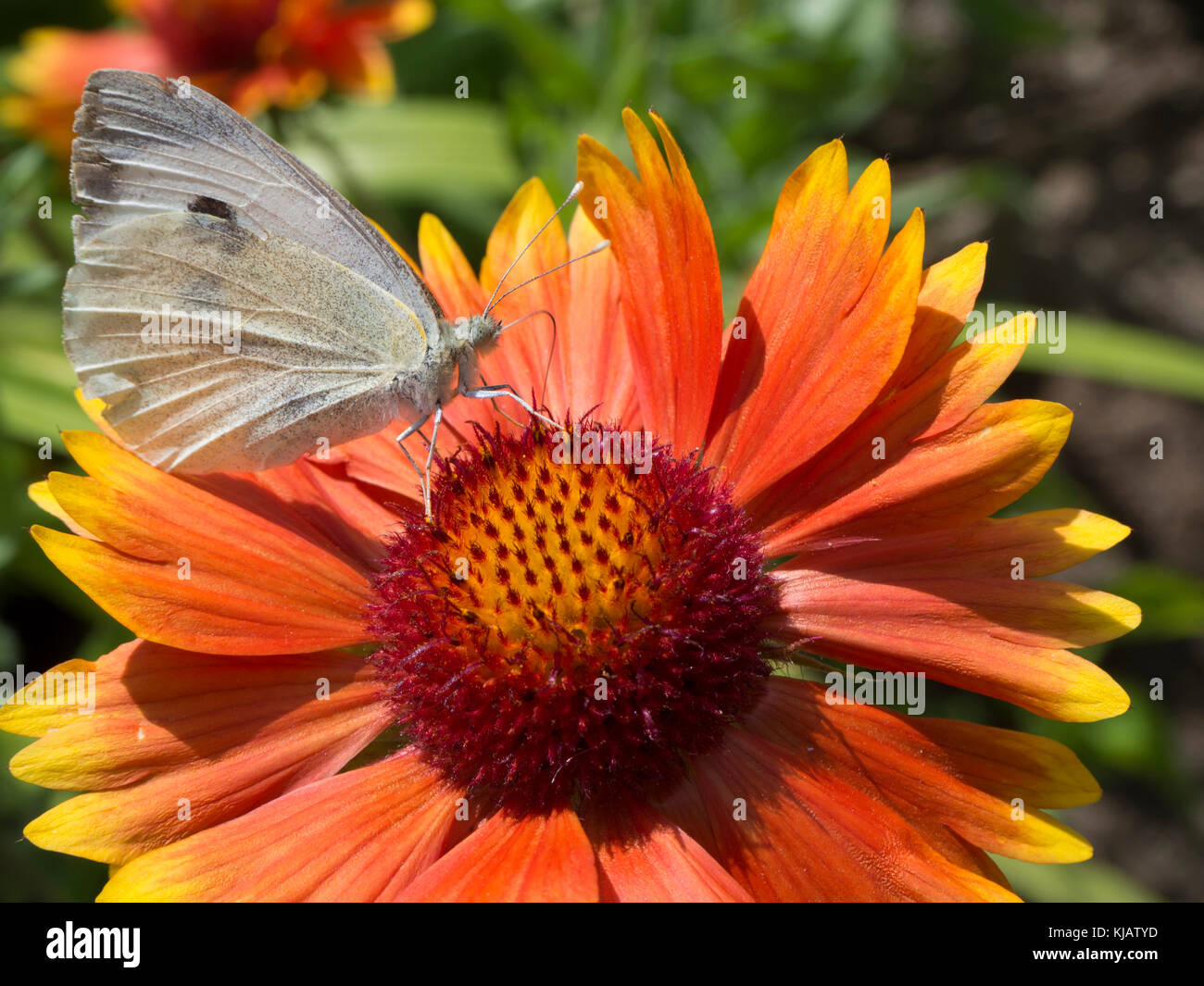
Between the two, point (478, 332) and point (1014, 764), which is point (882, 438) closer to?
point (1014, 764)

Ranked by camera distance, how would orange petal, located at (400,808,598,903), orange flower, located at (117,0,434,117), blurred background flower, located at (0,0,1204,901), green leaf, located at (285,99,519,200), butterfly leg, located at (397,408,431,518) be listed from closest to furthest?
orange petal, located at (400,808,598,903) < butterfly leg, located at (397,408,431,518) < blurred background flower, located at (0,0,1204,901) < orange flower, located at (117,0,434,117) < green leaf, located at (285,99,519,200)

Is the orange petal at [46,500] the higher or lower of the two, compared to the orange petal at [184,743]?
higher

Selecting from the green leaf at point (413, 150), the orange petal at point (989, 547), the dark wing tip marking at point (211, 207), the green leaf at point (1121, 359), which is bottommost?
the orange petal at point (989, 547)

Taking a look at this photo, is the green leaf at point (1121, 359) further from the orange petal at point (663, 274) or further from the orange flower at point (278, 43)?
the orange flower at point (278, 43)

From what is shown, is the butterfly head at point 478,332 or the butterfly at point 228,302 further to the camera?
the butterfly head at point 478,332

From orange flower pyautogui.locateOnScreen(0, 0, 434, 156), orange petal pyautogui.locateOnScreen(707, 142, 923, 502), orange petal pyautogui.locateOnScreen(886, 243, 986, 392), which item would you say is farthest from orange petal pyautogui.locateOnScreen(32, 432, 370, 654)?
orange flower pyautogui.locateOnScreen(0, 0, 434, 156)

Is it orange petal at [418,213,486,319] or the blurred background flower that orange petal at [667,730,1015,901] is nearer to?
orange petal at [418,213,486,319]

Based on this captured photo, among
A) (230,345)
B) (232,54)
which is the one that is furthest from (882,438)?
(232,54)

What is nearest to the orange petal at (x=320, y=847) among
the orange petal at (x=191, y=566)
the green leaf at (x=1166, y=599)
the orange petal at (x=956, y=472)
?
the orange petal at (x=191, y=566)
